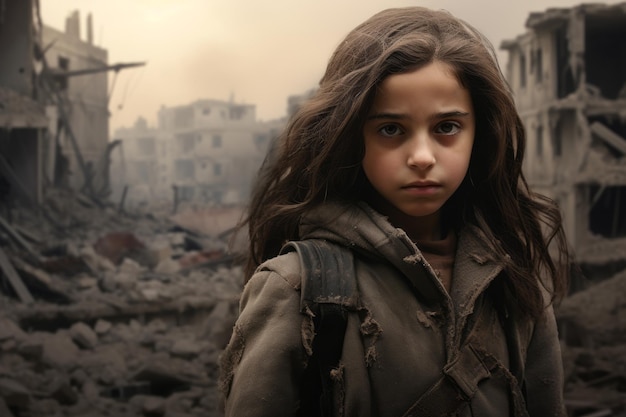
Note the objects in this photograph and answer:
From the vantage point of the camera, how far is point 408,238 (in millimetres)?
1331

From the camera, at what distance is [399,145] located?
1358 mm

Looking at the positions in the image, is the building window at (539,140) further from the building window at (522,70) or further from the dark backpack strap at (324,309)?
the dark backpack strap at (324,309)

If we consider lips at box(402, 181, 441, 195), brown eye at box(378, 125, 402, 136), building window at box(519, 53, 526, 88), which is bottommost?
lips at box(402, 181, 441, 195)

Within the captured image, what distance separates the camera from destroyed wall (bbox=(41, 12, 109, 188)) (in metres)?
6.45

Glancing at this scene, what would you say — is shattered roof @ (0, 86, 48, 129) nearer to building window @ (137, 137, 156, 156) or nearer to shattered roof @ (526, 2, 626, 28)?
building window @ (137, 137, 156, 156)

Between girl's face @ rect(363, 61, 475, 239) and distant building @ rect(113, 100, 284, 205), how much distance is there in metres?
5.60

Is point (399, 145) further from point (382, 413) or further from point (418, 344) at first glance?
point (382, 413)

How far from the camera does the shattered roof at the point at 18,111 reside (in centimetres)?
565

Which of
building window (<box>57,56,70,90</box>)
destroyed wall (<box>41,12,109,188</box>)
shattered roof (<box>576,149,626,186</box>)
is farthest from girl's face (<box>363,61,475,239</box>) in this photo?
shattered roof (<box>576,149,626,186</box>)

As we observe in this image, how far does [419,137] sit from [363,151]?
0.13m

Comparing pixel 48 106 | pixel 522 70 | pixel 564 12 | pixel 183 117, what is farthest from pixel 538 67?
pixel 48 106

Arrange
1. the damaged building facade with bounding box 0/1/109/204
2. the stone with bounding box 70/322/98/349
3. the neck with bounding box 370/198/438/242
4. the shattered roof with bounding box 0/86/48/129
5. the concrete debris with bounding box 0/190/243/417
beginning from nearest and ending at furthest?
1. the neck with bounding box 370/198/438/242
2. the concrete debris with bounding box 0/190/243/417
3. the stone with bounding box 70/322/98/349
4. the shattered roof with bounding box 0/86/48/129
5. the damaged building facade with bounding box 0/1/109/204

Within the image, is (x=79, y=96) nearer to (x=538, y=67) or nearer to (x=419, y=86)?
(x=538, y=67)

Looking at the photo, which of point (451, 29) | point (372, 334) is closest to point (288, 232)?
point (372, 334)
